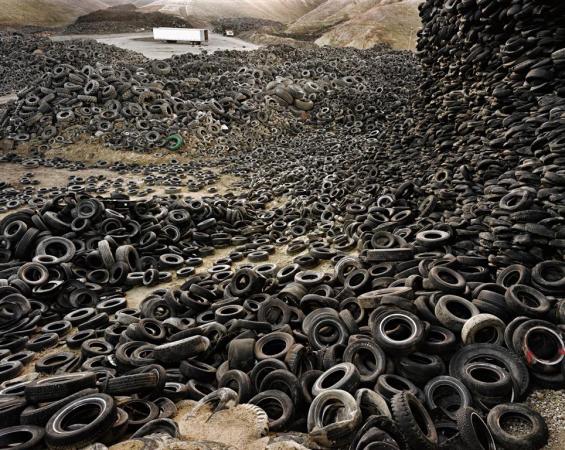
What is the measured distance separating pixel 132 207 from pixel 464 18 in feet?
33.8

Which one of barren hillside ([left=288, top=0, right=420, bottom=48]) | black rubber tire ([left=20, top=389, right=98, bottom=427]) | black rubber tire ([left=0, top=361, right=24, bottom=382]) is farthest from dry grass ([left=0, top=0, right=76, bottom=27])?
black rubber tire ([left=20, top=389, right=98, bottom=427])

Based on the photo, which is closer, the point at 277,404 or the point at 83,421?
the point at 83,421

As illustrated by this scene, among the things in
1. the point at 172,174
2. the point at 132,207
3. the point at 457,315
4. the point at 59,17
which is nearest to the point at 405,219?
the point at 457,315

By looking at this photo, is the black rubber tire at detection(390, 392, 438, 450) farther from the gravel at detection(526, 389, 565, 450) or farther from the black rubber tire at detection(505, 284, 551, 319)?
the black rubber tire at detection(505, 284, 551, 319)

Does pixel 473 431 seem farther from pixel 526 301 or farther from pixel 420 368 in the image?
pixel 526 301

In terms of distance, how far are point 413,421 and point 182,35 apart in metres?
51.6

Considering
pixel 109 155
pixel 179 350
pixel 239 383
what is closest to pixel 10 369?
pixel 179 350

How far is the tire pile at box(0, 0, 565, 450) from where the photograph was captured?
4.09 metres

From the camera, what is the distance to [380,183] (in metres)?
10.8

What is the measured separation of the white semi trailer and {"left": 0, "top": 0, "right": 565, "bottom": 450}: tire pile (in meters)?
38.7

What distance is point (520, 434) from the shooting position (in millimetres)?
3707

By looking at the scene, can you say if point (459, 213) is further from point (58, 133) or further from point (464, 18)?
point (58, 133)

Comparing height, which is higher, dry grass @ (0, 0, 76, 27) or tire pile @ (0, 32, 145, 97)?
dry grass @ (0, 0, 76, 27)

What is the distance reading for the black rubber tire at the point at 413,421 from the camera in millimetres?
3490
